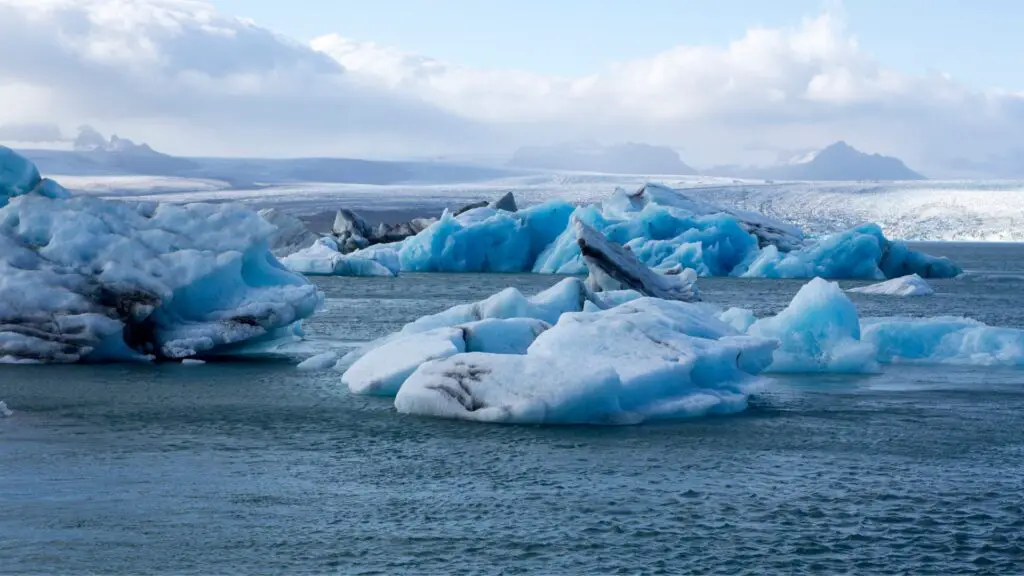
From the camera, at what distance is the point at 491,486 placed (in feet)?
25.7

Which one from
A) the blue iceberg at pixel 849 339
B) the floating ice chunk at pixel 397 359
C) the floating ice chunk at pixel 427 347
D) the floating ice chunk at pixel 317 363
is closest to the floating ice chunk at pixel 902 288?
the blue iceberg at pixel 849 339

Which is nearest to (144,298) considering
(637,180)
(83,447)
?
(83,447)

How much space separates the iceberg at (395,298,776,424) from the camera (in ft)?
32.1

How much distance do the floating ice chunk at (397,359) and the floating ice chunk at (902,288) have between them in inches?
653

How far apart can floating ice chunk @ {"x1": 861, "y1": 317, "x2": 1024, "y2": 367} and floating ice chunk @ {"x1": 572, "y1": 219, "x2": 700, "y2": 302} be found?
4189 mm

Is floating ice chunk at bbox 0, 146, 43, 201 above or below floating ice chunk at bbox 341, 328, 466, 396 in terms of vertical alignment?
above

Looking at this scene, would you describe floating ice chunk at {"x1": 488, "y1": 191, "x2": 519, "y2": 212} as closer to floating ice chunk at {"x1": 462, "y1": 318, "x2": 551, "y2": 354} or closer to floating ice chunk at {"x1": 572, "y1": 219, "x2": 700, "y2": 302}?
floating ice chunk at {"x1": 572, "y1": 219, "x2": 700, "y2": 302}

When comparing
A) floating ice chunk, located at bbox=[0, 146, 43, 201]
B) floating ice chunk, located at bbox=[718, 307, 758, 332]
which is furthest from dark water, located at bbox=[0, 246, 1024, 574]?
floating ice chunk, located at bbox=[0, 146, 43, 201]

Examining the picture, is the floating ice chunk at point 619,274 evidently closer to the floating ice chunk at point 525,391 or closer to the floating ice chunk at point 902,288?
the floating ice chunk at point 902,288

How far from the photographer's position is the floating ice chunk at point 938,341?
1482 centimetres

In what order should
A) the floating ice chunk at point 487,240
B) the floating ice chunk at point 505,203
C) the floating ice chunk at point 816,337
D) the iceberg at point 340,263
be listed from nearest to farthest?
the floating ice chunk at point 816,337 → the iceberg at point 340,263 → the floating ice chunk at point 487,240 → the floating ice chunk at point 505,203

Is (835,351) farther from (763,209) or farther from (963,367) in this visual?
(763,209)

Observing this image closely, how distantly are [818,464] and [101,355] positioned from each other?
8.31m

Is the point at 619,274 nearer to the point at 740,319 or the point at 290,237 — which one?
the point at 740,319
